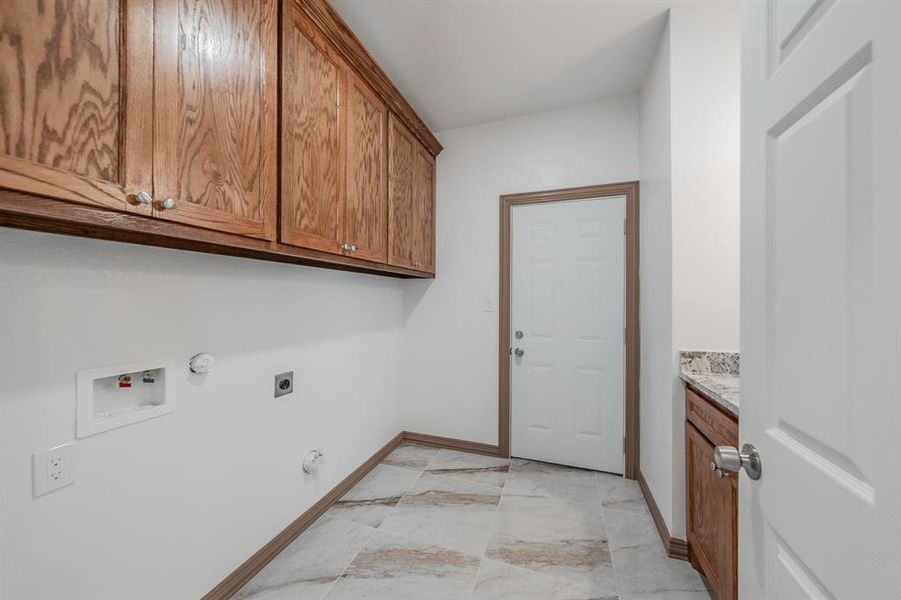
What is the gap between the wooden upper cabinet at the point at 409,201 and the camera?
2277mm

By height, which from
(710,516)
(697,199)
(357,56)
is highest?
(357,56)

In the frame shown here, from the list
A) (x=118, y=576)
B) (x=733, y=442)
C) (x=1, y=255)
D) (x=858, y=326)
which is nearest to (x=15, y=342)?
(x=1, y=255)

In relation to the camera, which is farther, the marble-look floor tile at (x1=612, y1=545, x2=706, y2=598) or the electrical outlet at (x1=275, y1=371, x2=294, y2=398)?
the electrical outlet at (x1=275, y1=371, x2=294, y2=398)

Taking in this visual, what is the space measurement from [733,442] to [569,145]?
2.21 meters

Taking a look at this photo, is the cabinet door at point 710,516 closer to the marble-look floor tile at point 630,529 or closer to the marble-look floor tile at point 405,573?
the marble-look floor tile at point 630,529

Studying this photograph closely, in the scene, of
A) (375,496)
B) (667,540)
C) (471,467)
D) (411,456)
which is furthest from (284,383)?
(667,540)

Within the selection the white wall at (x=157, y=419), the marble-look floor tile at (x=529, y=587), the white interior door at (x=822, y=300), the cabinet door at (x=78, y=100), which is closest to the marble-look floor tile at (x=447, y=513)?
the marble-look floor tile at (x=529, y=587)

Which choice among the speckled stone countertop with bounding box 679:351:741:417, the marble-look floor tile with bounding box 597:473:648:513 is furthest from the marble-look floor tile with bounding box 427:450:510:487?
the speckled stone countertop with bounding box 679:351:741:417

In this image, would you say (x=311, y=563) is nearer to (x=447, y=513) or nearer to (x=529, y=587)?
(x=447, y=513)

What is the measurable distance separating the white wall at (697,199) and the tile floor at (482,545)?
1.05 ft

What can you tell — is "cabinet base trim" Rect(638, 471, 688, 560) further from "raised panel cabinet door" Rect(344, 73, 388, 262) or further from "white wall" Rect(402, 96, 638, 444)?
"raised panel cabinet door" Rect(344, 73, 388, 262)

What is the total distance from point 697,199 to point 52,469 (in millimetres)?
2638

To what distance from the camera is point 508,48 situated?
6.87ft

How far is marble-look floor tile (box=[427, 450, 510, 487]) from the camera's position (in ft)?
8.36
